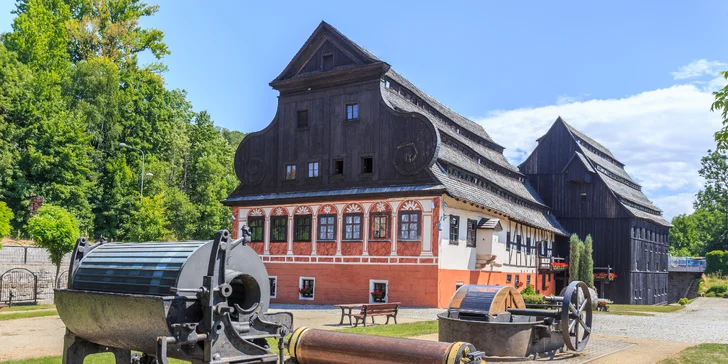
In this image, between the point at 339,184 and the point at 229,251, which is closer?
the point at 229,251

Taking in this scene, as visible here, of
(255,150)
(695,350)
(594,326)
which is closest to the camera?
(695,350)

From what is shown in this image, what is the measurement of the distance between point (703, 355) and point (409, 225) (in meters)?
16.6

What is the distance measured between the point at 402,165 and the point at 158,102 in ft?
96.7

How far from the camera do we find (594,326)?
22.7m

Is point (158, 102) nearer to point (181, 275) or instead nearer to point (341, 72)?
point (341, 72)

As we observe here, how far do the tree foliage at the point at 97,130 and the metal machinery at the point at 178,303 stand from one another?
109 ft

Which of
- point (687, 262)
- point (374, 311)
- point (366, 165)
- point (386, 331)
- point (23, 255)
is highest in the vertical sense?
point (366, 165)

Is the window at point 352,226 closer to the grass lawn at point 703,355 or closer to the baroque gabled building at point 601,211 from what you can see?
the grass lawn at point 703,355

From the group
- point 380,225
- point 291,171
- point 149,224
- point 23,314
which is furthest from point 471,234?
point 149,224

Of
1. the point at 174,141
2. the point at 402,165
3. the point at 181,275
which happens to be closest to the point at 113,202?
the point at 174,141

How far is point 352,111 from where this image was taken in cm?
3328

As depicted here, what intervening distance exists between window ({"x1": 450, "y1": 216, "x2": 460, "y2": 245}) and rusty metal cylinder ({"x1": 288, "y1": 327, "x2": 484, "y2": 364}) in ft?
72.3

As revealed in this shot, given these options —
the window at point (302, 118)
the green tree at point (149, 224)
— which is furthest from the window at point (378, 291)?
the green tree at point (149, 224)

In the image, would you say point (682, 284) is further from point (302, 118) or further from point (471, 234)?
point (302, 118)
